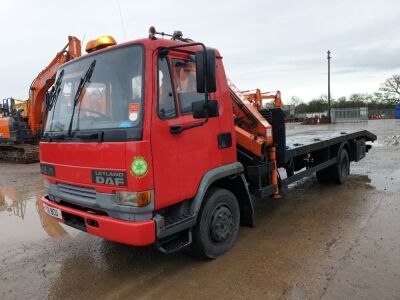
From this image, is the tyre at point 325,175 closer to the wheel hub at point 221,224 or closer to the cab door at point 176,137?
the wheel hub at point 221,224

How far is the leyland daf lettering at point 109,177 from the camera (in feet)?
10.4

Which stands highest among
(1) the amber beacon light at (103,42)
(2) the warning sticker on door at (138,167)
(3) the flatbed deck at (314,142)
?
(1) the amber beacon light at (103,42)

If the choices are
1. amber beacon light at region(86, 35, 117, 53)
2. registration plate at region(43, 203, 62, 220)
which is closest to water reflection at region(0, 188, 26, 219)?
registration plate at region(43, 203, 62, 220)

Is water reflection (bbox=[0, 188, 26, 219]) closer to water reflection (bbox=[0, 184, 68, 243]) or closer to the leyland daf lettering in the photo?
water reflection (bbox=[0, 184, 68, 243])

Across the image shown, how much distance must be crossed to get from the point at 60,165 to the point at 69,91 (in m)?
0.83

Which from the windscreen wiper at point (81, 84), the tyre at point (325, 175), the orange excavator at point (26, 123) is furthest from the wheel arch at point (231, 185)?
the orange excavator at point (26, 123)

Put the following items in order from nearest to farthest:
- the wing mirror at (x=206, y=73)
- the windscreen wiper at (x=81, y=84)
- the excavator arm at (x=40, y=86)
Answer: the wing mirror at (x=206, y=73)
the windscreen wiper at (x=81, y=84)
the excavator arm at (x=40, y=86)

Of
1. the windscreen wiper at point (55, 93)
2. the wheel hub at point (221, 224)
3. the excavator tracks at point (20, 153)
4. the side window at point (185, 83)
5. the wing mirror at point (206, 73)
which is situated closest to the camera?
the wing mirror at point (206, 73)

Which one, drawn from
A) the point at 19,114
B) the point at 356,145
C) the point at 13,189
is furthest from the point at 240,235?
the point at 19,114

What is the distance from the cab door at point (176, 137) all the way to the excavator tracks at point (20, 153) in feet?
39.7

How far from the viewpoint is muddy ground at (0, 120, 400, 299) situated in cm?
338

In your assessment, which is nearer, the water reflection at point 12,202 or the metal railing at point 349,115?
the water reflection at point 12,202

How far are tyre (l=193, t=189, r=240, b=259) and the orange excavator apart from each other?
1038 centimetres

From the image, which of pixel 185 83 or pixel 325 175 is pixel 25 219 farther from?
pixel 325 175
